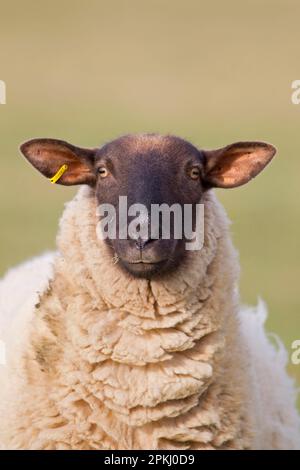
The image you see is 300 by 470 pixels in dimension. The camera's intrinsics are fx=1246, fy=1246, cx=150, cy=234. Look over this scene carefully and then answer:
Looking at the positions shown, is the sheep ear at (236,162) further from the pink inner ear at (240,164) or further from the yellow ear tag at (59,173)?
the yellow ear tag at (59,173)

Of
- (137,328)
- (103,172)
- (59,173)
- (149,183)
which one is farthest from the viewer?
(59,173)

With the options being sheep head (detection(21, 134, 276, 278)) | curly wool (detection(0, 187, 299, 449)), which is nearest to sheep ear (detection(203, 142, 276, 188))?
sheep head (detection(21, 134, 276, 278))

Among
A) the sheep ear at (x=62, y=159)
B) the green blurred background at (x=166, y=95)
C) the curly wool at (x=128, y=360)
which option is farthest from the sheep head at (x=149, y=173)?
the green blurred background at (x=166, y=95)

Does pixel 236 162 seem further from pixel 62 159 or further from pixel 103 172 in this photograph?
pixel 62 159

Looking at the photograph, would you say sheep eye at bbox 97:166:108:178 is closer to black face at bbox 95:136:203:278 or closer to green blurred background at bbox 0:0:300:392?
black face at bbox 95:136:203:278

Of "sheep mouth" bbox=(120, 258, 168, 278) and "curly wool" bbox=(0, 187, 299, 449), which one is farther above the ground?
"sheep mouth" bbox=(120, 258, 168, 278)

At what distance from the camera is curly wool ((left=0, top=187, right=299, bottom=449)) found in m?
5.27

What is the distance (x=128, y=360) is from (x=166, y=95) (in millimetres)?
14676

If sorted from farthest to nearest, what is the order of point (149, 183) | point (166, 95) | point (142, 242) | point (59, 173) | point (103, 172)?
point (166, 95) < point (59, 173) < point (103, 172) < point (149, 183) < point (142, 242)

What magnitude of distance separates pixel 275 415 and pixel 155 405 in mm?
1089

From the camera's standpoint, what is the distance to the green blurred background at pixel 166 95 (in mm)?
13047

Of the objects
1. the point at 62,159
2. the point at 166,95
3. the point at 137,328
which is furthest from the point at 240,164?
the point at 166,95

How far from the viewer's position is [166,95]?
1970 cm
